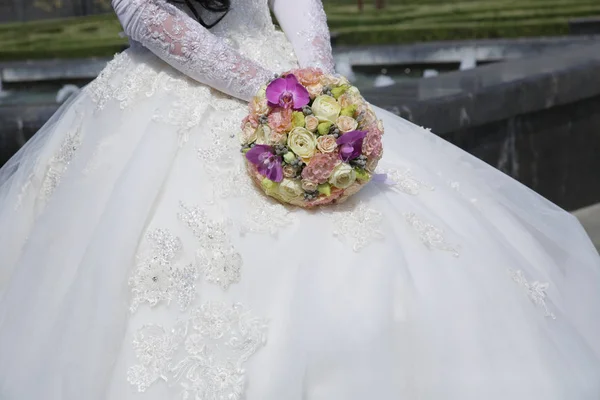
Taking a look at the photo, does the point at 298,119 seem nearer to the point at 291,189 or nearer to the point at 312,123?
the point at 312,123

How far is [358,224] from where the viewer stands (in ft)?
7.98

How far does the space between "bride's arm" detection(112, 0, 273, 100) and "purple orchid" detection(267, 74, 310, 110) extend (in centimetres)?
21

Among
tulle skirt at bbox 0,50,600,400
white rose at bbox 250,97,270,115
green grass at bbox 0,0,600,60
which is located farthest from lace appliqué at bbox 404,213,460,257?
green grass at bbox 0,0,600,60

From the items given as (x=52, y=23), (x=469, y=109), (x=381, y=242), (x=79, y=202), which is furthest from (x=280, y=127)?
(x=52, y=23)

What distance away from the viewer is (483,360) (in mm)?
2344

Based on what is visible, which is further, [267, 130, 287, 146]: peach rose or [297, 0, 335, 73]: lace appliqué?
[297, 0, 335, 73]: lace appliqué

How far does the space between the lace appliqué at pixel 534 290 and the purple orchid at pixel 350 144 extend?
53cm

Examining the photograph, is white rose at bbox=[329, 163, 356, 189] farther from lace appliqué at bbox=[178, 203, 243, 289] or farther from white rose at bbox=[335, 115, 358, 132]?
lace appliqué at bbox=[178, 203, 243, 289]

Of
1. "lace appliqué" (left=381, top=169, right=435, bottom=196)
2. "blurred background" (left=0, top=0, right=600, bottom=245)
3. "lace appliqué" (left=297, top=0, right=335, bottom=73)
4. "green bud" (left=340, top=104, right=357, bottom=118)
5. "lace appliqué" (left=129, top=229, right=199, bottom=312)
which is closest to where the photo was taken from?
"lace appliqué" (left=129, top=229, right=199, bottom=312)

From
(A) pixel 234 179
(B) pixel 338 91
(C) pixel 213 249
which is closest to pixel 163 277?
(C) pixel 213 249

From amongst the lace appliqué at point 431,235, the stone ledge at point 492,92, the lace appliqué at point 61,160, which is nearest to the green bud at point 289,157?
the lace appliqué at point 431,235

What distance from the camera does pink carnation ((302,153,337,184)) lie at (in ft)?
7.88

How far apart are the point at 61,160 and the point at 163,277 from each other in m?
0.72

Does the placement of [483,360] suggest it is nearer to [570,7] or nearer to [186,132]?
[186,132]
